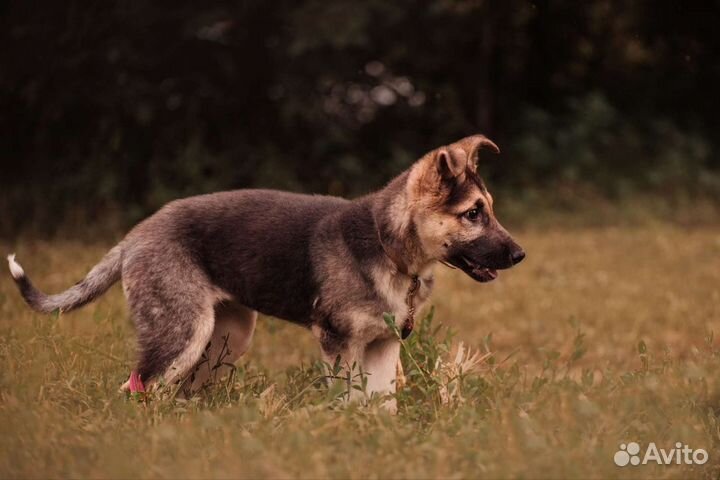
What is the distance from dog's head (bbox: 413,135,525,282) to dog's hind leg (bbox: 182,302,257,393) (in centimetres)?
135

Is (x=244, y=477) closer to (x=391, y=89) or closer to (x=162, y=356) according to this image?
(x=162, y=356)

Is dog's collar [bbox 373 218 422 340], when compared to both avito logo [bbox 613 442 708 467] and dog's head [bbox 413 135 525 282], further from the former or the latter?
avito logo [bbox 613 442 708 467]

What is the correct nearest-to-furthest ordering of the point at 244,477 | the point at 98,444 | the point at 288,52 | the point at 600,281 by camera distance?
the point at 244,477, the point at 98,444, the point at 600,281, the point at 288,52

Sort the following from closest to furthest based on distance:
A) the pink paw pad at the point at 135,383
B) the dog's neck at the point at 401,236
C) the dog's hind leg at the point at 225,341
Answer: the pink paw pad at the point at 135,383, the dog's neck at the point at 401,236, the dog's hind leg at the point at 225,341

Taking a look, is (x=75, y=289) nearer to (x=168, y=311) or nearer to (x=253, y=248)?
(x=168, y=311)

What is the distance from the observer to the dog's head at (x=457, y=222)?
5.77m

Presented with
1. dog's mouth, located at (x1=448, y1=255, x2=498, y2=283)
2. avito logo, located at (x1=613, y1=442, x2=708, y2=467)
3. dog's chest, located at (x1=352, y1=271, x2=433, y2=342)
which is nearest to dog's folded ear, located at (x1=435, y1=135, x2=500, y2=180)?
dog's mouth, located at (x1=448, y1=255, x2=498, y2=283)

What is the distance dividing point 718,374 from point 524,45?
47.2 ft

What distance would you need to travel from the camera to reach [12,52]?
14.3 metres

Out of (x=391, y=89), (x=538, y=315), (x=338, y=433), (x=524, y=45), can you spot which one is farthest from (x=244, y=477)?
(x=524, y=45)

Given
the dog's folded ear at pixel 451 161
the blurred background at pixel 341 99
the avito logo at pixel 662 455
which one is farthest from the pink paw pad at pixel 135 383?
the blurred background at pixel 341 99

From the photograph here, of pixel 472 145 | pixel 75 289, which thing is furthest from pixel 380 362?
pixel 75 289

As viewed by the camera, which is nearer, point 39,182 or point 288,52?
point 39,182

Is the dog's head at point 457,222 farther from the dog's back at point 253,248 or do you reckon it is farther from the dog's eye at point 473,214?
the dog's back at point 253,248
